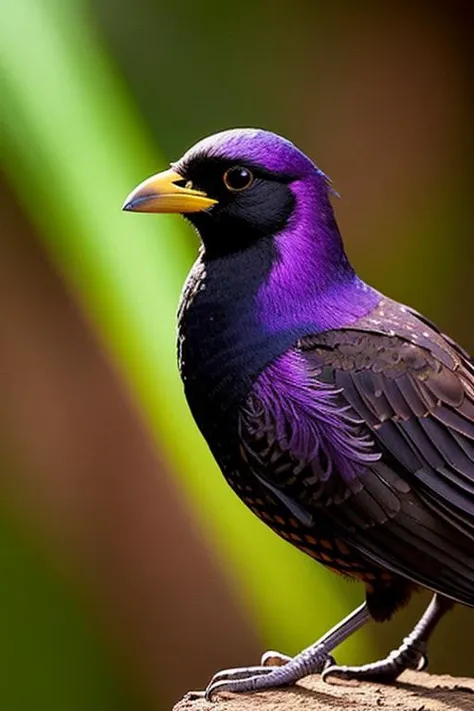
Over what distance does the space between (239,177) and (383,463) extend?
399 millimetres

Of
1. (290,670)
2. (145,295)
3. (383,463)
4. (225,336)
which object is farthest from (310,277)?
(145,295)

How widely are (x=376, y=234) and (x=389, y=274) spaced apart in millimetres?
87

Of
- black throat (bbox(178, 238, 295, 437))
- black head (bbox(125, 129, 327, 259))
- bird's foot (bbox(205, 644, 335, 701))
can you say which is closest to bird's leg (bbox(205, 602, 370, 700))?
bird's foot (bbox(205, 644, 335, 701))

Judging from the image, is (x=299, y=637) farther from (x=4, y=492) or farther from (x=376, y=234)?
(x=376, y=234)

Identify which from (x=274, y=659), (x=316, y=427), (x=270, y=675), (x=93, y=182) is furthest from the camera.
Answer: (x=93, y=182)

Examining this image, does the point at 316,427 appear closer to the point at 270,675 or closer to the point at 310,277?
the point at 310,277

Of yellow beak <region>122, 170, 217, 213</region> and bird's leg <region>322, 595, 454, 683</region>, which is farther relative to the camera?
bird's leg <region>322, 595, 454, 683</region>

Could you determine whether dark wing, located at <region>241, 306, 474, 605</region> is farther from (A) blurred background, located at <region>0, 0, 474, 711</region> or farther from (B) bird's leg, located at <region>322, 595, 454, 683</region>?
(A) blurred background, located at <region>0, 0, 474, 711</region>

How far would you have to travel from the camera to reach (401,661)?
5.34 ft

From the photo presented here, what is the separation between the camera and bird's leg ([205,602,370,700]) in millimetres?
1535

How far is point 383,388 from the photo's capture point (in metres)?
1.42

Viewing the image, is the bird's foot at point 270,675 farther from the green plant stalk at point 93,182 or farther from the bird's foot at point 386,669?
the green plant stalk at point 93,182

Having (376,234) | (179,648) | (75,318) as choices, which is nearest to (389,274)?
(376,234)

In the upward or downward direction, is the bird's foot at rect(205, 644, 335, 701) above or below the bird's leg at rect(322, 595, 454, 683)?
above
